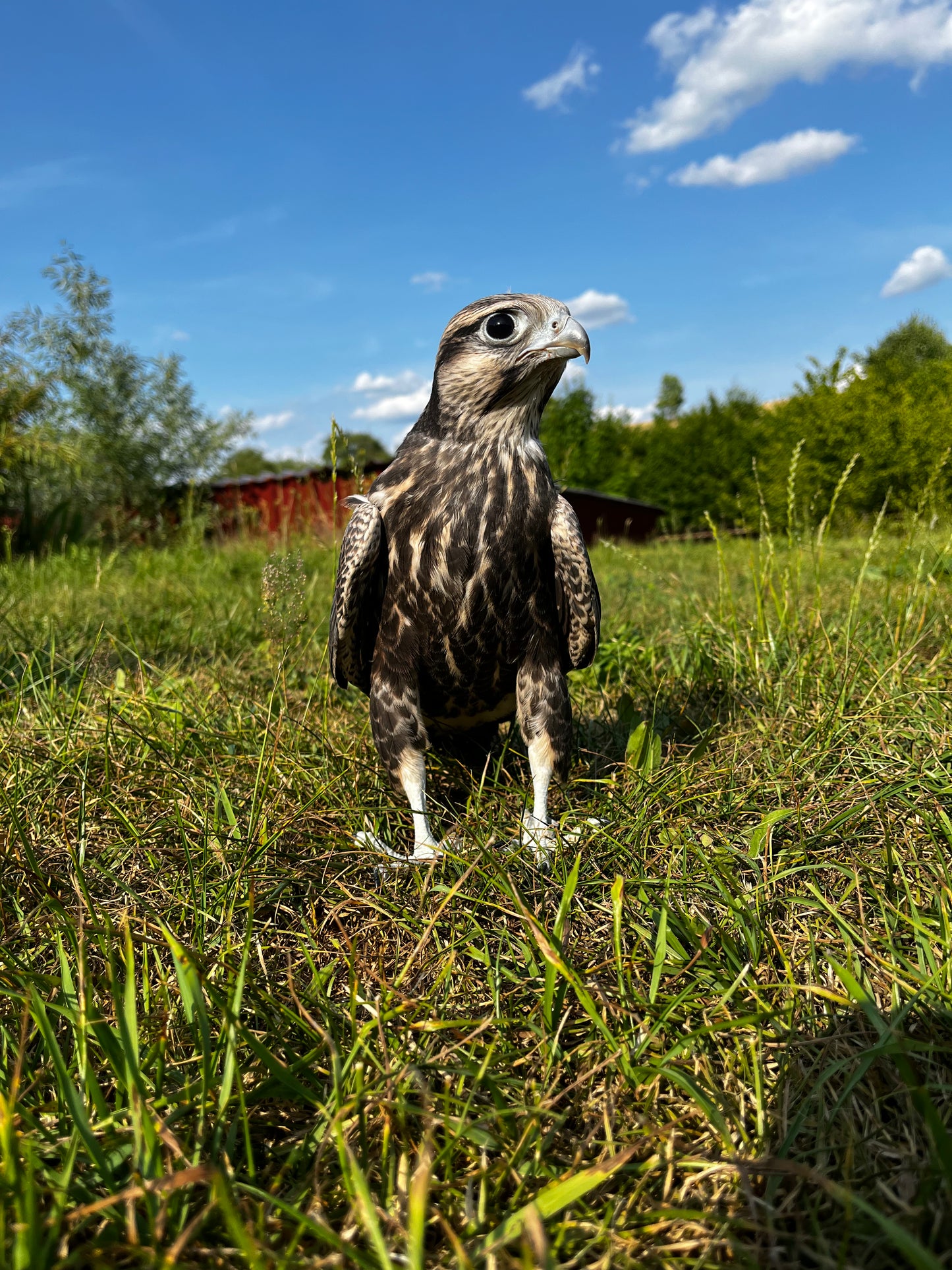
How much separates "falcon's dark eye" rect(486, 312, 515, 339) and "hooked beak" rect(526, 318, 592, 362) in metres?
0.09

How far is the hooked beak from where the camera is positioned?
2.15 metres

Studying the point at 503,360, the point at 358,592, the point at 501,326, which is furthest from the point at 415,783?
the point at 501,326

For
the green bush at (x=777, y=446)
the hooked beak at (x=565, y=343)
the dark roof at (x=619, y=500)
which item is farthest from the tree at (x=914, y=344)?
the hooked beak at (x=565, y=343)

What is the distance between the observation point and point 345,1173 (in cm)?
111

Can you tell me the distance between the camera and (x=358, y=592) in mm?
2342

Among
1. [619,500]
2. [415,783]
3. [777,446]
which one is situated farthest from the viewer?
[619,500]

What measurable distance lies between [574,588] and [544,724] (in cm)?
44

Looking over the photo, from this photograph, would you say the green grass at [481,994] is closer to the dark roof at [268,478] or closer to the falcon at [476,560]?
the falcon at [476,560]

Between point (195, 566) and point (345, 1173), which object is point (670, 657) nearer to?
point (345, 1173)

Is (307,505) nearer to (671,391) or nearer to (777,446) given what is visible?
(777,446)

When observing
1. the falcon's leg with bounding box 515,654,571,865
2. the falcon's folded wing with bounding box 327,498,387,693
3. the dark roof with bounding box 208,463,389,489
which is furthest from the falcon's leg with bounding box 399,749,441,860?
the dark roof with bounding box 208,463,389,489

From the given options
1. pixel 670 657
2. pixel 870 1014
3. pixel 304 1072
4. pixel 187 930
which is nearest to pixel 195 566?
pixel 670 657

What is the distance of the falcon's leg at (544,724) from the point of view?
90.5 inches

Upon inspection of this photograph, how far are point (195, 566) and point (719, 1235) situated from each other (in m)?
6.94
